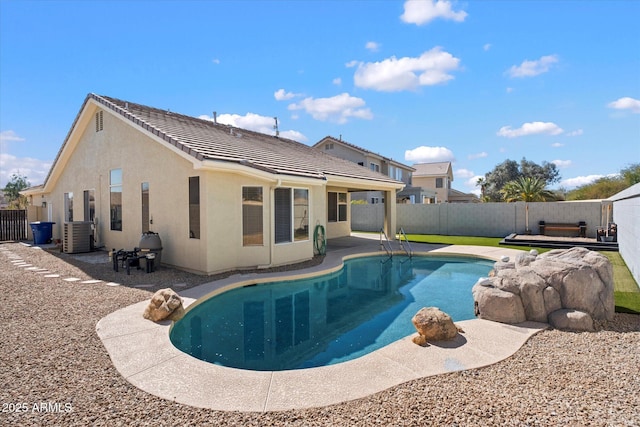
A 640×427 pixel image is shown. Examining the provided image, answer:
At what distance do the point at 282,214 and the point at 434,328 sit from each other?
286 inches

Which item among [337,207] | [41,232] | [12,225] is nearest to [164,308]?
[337,207]

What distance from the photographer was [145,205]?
12031mm

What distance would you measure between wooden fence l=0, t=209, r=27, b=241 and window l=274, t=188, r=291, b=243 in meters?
18.9

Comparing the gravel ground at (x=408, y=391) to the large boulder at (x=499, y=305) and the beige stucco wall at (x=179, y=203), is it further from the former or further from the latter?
the beige stucco wall at (x=179, y=203)

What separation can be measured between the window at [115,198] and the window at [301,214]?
7363 millimetres

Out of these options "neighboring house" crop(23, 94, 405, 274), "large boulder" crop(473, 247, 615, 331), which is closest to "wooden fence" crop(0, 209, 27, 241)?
"neighboring house" crop(23, 94, 405, 274)

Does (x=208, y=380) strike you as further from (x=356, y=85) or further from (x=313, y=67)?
(x=356, y=85)

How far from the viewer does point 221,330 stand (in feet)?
21.1

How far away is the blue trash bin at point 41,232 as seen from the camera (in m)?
17.5

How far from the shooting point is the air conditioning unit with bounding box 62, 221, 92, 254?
560 inches

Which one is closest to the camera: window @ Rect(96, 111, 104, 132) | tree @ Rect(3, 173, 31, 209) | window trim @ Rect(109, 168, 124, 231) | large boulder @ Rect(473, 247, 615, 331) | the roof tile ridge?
large boulder @ Rect(473, 247, 615, 331)

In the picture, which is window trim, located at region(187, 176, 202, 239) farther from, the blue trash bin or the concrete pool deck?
the blue trash bin

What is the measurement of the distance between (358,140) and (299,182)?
84.1 feet

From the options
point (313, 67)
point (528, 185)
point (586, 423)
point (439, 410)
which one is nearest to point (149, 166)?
point (313, 67)
